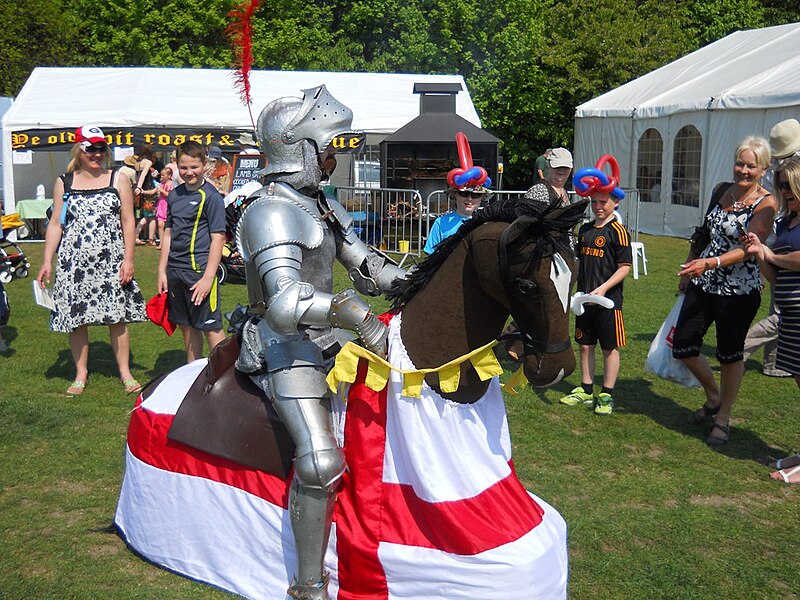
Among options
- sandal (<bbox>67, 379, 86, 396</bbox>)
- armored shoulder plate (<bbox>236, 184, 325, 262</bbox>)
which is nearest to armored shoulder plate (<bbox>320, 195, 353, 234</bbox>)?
armored shoulder plate (<bbox>236, 184, 325, 262</bbox>)

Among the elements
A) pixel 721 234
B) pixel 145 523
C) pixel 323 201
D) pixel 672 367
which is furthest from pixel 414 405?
pixel 672 367

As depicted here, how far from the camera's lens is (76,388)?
6.88 meters

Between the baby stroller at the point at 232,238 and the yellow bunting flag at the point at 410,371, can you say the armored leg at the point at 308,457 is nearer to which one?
the yellow bunting flag at the point at 410,371

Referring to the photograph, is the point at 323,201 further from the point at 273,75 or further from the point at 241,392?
the point at 273,75

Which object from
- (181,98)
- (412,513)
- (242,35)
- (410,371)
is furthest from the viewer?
(181,98)

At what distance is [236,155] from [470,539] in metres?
13.4

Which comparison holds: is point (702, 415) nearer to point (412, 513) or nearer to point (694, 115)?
point (412, 513)

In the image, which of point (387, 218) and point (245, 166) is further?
point (245, 166)

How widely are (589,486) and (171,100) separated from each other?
1482cm

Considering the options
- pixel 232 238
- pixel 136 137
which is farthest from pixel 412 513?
pixel 136 137

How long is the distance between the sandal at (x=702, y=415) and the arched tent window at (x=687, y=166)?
38.6 feet

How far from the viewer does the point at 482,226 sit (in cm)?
310

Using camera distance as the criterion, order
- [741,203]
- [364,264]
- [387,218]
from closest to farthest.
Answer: [364,264] → [741,203] → [387,218]

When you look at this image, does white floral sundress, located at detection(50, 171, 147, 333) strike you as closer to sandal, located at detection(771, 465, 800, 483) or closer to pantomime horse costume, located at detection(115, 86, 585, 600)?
pantomime horse costume, located at detection(115, 86, 585, 600)
